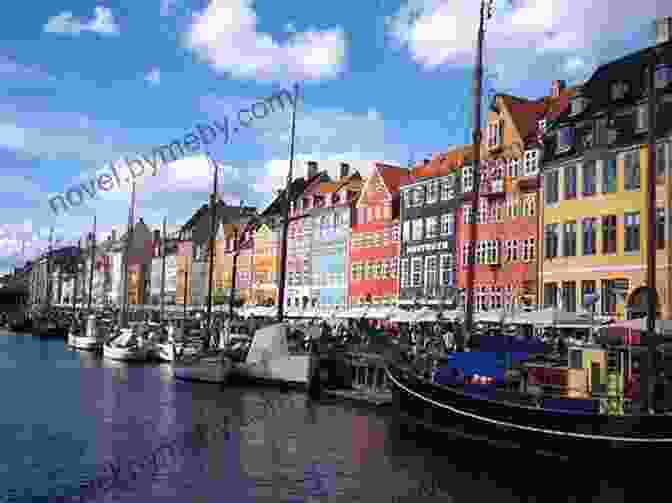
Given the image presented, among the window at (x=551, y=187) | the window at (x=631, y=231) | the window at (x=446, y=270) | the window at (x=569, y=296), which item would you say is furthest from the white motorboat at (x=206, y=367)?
the window at (x=631, y=231)

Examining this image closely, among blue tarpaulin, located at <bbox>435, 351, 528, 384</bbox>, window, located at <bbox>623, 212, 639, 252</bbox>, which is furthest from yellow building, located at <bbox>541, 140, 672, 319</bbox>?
blue tarpaulin, located at <bbox>435, 351, 528, 384</bbox>

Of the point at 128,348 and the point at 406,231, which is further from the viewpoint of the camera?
the point at 406,231

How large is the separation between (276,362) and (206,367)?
212 inches

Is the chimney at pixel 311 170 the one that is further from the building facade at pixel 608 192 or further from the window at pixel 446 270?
the building facade at pixel 608 192

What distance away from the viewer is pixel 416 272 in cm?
6581

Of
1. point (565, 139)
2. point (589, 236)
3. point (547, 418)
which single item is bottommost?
Answer: point (547, 418)

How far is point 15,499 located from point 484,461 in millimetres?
12818

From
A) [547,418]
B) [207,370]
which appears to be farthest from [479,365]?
[207,370]

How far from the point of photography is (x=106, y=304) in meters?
143

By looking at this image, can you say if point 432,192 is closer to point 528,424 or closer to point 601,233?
point 601,233

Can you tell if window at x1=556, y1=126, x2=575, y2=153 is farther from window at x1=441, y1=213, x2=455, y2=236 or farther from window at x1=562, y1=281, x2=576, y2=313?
window at x1=441, y1=213, x2=455, y2=236

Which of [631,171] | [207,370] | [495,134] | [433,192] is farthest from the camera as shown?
[433,192]

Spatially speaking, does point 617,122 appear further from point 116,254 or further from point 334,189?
point 116,254

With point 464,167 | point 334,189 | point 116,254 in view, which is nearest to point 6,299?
point 116,254
